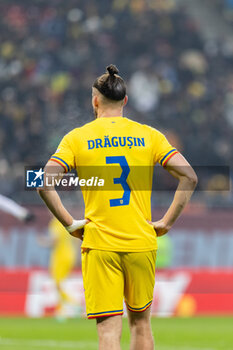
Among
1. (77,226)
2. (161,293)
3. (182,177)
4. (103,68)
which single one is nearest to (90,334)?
(161,293)

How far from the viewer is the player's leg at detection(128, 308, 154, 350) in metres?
5.35

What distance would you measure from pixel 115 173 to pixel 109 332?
969 millimetres

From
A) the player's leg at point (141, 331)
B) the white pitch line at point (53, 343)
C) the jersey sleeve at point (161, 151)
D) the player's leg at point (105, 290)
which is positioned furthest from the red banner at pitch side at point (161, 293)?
the jersey sleeve at point (161, 151)

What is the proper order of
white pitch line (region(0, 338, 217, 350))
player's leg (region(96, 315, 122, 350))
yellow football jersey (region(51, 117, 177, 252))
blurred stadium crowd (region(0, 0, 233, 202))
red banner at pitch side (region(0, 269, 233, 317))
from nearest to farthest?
player's leg (region(96, 315, 122, 350))
yellow football jersey (region(51, 117, 177, 252))
white pitch line (region(0, 338, 217, 350))
red banner at pitch side (region(0, 269, 233, 317))
blurred stadium crowd (region(0, 0, 233, 202))

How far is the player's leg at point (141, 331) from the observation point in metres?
5.35

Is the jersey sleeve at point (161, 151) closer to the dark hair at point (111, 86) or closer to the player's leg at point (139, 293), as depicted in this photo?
the dark hair at point (111, 86)

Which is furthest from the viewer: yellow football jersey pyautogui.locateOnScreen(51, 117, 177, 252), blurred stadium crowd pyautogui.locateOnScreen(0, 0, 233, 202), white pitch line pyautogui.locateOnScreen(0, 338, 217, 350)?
blurred stadium crowd pyautogui.locateOnScreen(0, 0, 233, 202)

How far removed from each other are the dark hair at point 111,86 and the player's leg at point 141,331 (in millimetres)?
1374

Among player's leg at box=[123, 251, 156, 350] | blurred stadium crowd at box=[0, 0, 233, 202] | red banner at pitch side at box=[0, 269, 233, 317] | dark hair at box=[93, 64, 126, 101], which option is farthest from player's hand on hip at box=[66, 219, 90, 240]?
blurred stadium crowd at box=[0, 0, 233, 202]

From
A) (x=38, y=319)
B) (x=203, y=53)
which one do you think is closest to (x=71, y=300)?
(x=38, y=319)

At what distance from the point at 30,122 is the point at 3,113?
2.43ft

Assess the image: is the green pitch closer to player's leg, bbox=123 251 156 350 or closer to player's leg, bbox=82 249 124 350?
player's leg, bbox=123 251 156 350

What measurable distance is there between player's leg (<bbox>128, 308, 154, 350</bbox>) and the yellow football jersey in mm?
433

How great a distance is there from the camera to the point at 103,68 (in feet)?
63.9
